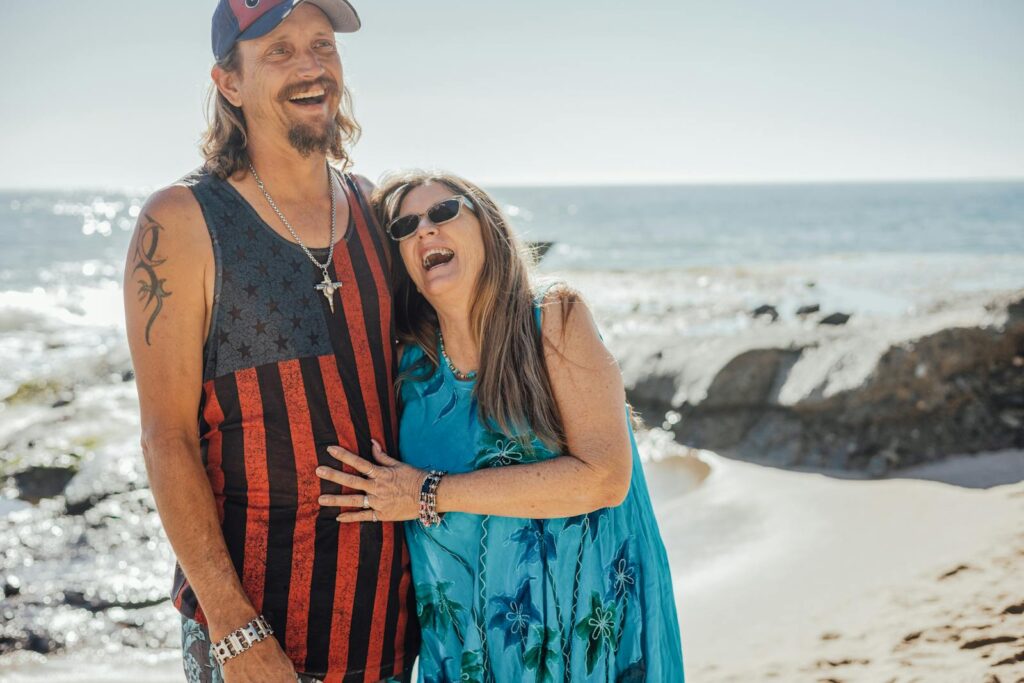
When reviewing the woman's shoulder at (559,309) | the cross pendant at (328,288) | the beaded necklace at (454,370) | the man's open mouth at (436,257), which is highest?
the man's open mouth at (436,257)

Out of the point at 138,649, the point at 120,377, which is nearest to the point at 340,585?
the point at 138,649

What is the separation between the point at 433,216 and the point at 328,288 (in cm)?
41

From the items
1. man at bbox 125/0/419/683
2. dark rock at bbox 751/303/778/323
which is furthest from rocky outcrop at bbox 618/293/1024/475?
dark rock at bbox 751/303/778/323

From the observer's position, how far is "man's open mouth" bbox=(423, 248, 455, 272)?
8.48ft

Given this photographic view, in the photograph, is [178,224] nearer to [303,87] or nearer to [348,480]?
[303,87]

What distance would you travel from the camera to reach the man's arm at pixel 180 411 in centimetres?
221

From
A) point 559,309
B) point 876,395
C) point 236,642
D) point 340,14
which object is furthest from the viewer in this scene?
point 876,395

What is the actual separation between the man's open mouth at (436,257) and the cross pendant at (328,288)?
294 millimetres

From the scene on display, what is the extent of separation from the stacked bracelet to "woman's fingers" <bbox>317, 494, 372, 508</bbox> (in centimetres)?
18

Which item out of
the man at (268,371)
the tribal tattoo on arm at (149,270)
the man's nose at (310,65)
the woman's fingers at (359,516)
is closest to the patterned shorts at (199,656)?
the man at (268,371)

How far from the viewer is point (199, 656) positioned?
7.63ft

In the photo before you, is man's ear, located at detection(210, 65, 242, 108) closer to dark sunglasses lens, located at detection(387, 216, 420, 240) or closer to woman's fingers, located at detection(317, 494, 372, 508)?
dark sunglasses lens, located at detection(387, 216, 420, 240)

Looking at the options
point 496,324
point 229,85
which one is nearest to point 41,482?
point 229,85

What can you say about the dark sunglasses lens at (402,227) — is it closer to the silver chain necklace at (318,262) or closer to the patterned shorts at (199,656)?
the silver chain necklace at (318,262)
